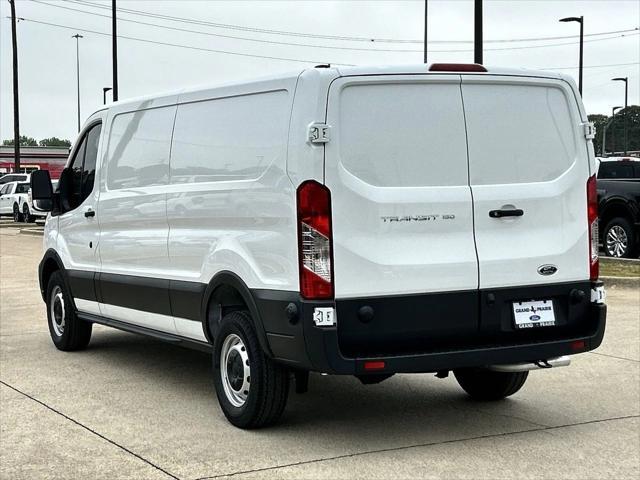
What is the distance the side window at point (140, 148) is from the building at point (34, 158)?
8461cm

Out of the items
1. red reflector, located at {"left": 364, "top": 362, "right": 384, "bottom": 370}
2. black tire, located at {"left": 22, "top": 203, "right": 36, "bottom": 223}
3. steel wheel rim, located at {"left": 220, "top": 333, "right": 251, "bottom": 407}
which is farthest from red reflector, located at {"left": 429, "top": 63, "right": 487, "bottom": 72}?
black tire, located at {"left": 22, "top": 203, "right": 36, "bottom": 223}

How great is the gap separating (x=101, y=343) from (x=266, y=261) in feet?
14.3

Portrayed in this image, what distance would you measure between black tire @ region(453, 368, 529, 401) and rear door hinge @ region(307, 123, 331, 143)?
224 cm

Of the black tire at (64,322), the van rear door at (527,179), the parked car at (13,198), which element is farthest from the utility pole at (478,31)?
the parked car at (13,198)

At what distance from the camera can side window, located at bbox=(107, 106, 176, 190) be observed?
24.1 ft

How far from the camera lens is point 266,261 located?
19.7ft

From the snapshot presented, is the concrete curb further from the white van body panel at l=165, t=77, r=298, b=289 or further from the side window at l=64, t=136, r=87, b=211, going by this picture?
the white van body panel at l=165, t=77, r=298, b=289

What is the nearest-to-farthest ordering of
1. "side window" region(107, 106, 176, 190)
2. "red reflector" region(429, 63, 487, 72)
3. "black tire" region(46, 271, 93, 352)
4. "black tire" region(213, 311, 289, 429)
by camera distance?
1. "red reflector" region(429, 63, 487, 72)
2. "black tire" region(213, 311, 289, 429)
3. "side window" region(107, 106, 176, 190)
4. "black tire" region(46, 271, 93, 352)

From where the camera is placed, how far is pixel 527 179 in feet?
20.5

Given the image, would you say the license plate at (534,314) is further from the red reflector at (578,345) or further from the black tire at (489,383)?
the black tire at (489,383)

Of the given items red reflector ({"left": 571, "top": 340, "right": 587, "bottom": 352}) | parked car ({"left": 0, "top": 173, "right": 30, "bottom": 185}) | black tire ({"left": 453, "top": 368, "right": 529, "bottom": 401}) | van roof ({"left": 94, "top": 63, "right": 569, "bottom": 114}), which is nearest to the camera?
van roof ({"left": 94, "top": 63, "right": 569, "bottom": 114})

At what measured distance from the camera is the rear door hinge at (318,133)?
5684 millimetres

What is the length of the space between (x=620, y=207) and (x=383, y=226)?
13.1 metres

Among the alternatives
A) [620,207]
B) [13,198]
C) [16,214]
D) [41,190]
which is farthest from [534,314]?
[13,198]
